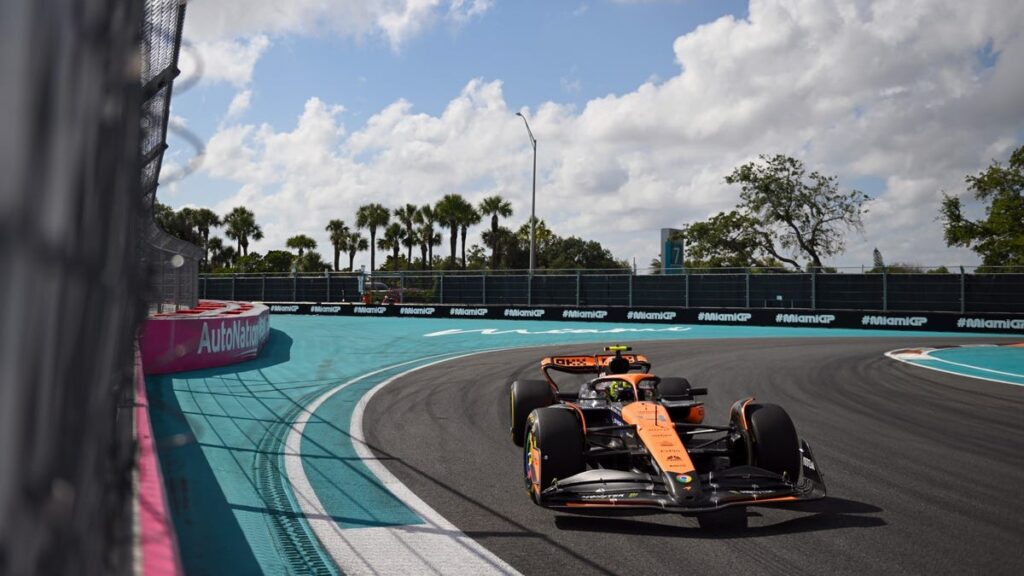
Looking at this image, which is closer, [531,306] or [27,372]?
[27,372]

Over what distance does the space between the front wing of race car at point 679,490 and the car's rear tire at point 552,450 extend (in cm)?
13

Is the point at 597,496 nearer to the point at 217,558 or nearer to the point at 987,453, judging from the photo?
the point at 217,558

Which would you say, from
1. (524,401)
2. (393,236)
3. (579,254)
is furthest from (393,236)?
(524,401)

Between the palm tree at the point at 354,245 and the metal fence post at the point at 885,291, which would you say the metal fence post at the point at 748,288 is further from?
the palm tree at the point at 354,245

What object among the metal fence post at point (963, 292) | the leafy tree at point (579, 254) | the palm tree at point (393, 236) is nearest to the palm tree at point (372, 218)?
the palm tree at point (393, 236)

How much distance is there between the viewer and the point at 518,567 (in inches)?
163

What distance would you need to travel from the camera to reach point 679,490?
15.8 ft

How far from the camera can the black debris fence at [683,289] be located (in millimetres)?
25906

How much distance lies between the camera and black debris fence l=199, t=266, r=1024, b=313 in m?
25.9

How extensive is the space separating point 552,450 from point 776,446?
1644 millimetres

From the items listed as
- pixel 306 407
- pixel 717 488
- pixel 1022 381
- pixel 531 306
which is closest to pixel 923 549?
pixel 717 488

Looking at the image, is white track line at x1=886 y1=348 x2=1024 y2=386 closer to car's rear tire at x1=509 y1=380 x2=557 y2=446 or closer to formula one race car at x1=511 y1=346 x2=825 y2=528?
formula one race car at x1=511 y1=346 x2=825 y2=528

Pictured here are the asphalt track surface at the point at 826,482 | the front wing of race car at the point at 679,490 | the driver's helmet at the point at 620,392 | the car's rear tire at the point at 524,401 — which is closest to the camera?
the asphalt track surface at the point at 826,482

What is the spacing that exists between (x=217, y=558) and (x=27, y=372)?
3713 millimetres
